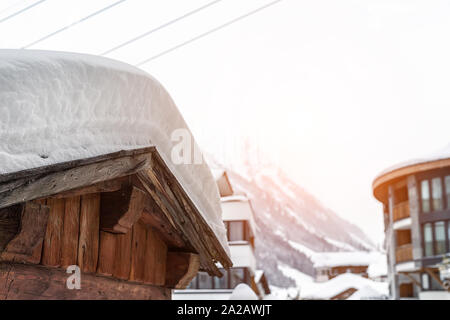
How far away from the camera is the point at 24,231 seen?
237cm

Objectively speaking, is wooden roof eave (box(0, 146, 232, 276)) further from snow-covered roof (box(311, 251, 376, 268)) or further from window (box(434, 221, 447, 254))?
snow-covered roof (box(311, 251, 376, 268))

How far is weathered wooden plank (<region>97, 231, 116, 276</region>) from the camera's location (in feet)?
10.9

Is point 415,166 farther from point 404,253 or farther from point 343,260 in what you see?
point 343,260

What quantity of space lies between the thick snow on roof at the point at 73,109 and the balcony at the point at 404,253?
96.0 feet

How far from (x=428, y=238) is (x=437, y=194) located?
246 centimetres

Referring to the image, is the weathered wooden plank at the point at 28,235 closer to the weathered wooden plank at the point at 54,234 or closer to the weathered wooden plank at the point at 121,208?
the weathered wooden plank at the point at 54,234

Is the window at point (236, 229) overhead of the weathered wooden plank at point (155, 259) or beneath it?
overhead

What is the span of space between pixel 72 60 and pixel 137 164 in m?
0.73

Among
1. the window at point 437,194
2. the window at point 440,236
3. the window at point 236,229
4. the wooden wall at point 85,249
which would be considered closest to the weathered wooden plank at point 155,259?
the wooden wall at point 85,249

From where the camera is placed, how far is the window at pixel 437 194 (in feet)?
94.3

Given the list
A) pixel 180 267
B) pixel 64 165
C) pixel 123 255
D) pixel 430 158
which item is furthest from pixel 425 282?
pixel 64 165

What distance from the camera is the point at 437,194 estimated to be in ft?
94.7

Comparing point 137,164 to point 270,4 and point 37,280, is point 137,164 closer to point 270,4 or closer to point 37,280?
point 37,280
